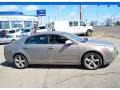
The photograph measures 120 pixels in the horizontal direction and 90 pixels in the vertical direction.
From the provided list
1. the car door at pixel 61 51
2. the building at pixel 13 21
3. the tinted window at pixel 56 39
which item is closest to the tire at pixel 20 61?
the car door at pixel 61 51

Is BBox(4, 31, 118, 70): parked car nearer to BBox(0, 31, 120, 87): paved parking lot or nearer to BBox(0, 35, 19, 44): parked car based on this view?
BBox(0, 31, 120, 87): paved parking lot

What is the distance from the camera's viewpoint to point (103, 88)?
7.05 meters

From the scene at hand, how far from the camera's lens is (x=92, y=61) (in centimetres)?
949

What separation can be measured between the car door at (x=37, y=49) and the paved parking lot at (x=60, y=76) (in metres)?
0.38

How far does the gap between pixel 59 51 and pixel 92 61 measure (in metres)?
1.27

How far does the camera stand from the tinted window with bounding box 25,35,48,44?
399 inches

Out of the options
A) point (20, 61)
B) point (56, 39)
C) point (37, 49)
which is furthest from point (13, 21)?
point (56, 39)

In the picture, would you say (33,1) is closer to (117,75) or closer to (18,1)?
(18,1)

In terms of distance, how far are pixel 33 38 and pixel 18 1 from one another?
1537 millimetres

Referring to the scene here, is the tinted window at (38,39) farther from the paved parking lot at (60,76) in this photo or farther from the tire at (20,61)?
the paved parking lot at (60,76)

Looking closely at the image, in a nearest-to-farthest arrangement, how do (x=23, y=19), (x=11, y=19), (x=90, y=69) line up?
(x=90, y=69)
(x=11, y=19)
(x=23, y=19)

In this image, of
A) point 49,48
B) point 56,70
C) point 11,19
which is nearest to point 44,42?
point 49,48

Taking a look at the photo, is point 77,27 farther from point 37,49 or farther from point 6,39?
point 37,49

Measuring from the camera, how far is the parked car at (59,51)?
31.1 feet
